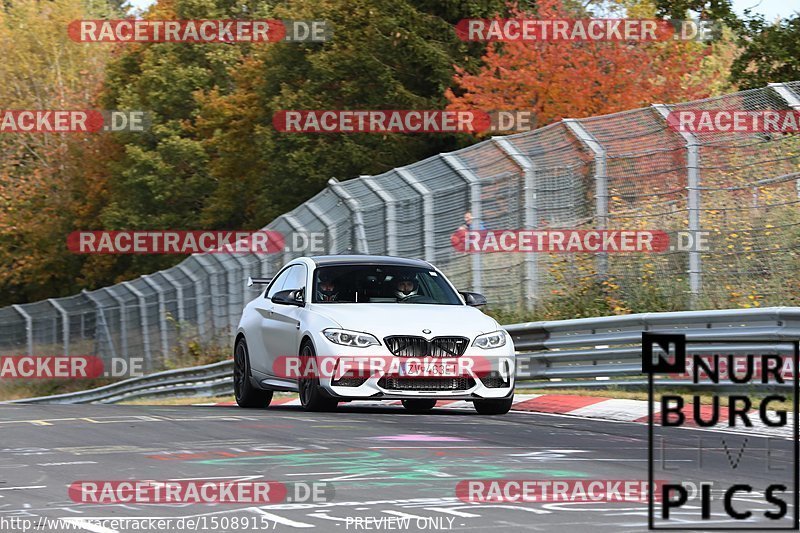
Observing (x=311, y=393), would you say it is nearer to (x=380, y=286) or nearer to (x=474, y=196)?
(x=380, y=286)

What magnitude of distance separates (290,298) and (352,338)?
1599 mm

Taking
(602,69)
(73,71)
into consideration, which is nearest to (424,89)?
(602,69)

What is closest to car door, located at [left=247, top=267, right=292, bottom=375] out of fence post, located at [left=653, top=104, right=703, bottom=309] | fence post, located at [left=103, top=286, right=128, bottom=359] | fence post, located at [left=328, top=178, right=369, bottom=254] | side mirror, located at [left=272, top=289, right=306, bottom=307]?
side mirror, located at [left=272, top=289, right=306, bottom=307]

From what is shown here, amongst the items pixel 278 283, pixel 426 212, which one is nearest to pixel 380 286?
pixel 278 283

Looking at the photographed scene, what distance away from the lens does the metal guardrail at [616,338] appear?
46.7 feet

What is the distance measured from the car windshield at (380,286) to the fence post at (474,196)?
4.88 m

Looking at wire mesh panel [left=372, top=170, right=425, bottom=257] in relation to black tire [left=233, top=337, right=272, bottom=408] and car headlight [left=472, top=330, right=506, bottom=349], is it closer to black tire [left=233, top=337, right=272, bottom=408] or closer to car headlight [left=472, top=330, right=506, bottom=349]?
black tire [left=233, top=337, right=272, bottom=408]

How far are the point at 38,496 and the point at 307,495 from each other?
5.34ft

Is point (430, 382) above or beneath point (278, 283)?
beneath

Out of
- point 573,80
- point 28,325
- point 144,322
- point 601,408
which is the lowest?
point 28,325

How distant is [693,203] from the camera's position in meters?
16.9

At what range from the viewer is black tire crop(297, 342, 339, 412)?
14219 mm

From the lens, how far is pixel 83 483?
9367mm

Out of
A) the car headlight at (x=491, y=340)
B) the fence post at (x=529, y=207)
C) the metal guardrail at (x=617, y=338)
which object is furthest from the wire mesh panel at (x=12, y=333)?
the car headlight at (x=491, y=340)
